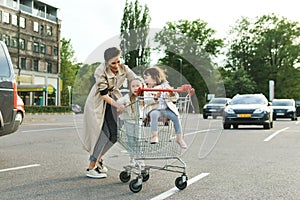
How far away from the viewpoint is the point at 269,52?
81.2 metres

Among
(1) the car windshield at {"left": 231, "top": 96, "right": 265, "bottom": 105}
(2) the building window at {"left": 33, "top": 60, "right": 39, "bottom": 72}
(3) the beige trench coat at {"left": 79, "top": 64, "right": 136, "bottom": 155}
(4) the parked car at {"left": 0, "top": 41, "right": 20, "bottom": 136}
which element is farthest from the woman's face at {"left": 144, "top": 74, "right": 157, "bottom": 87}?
(2) the building window at {"left": 33, "top": 60, "right": 39, "bottom": 72}

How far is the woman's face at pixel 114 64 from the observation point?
6887mm

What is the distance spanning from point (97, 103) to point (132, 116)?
3.28ft

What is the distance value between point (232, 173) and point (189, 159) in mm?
2064

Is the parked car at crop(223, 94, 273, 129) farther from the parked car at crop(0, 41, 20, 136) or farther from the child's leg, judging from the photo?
the child's leg

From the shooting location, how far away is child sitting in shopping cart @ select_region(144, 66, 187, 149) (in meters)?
6.04

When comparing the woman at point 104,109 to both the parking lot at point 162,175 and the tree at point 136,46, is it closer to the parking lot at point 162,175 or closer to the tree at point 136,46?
the tree at point 136,46

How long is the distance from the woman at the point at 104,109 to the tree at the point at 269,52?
241 feet

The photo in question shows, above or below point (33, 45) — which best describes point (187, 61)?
below

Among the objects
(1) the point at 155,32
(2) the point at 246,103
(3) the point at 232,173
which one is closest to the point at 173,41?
(1) the point at 155,32

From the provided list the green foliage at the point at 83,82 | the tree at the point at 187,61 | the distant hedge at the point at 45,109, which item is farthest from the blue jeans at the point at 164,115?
the distant hedge at the point at 45,109

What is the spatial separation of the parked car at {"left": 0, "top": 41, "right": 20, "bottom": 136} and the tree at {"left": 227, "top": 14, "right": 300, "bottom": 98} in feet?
236

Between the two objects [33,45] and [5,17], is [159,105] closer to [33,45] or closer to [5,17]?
[5,17]

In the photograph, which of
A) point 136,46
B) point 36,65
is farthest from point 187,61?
point 36,65
